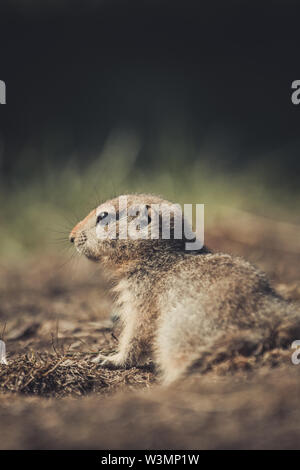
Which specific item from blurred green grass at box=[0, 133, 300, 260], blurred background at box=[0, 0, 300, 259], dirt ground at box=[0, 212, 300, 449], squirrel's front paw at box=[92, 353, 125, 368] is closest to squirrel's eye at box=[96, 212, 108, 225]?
dirt ground at box=[0, 212, 300, 449]

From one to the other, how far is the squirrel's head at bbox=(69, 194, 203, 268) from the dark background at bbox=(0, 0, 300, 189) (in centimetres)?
300

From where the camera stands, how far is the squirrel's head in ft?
11.8

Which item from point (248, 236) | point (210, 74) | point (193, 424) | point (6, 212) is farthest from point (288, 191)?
point (193, 424)

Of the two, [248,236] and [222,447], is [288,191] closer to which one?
[248,236]

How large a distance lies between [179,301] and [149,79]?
15.0 ft

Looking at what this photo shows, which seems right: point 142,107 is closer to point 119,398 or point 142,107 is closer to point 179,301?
point 179,301

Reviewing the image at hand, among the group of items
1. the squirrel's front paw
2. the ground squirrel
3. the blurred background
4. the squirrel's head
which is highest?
the blurred background

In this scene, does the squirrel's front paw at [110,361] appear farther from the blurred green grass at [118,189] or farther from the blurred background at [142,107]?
the blurred background at [142,107]

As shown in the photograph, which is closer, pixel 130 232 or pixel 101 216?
pixel 130 232

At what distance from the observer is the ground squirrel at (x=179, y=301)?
9.16ft

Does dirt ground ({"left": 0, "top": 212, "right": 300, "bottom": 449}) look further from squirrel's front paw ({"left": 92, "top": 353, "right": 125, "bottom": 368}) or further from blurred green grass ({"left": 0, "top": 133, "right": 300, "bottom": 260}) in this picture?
blurred green grass ({"left": 0, "top": 133, "right": 300, "bottom": 260})

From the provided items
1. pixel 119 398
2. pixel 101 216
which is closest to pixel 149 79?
pixel 101 216

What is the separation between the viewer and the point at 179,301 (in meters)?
3.10

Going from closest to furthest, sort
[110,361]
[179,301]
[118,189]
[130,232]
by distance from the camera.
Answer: [179,301] < [110,361] < [130,232] < [118,189]
